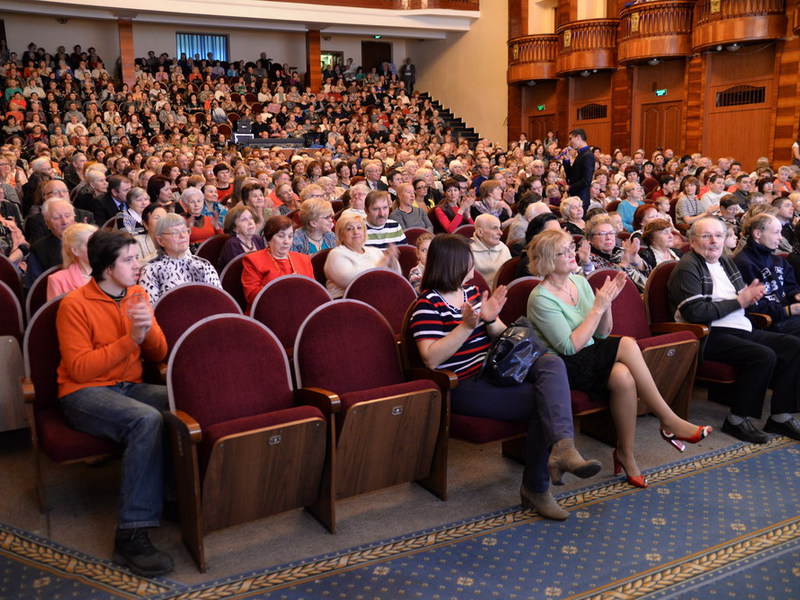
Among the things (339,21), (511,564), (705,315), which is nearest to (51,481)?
(511,564)

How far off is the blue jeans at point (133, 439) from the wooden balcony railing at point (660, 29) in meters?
11.8

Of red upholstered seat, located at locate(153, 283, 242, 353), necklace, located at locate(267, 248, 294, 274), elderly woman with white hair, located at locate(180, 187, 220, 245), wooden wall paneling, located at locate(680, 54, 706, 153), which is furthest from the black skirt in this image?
wooden wall paneling, located at locate(680, 54, 706, 153)

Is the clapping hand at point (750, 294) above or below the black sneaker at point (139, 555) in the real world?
above

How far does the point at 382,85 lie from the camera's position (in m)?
17.8

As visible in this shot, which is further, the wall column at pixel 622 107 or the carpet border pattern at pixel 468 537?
the wall column at pixel 622 107

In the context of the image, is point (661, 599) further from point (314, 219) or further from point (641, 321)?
point (314, 219)

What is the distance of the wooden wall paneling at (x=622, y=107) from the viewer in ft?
44.5

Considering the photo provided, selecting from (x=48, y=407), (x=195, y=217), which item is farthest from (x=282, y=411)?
(x=195, y=217)

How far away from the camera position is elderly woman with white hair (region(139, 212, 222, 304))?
3066 millimetres

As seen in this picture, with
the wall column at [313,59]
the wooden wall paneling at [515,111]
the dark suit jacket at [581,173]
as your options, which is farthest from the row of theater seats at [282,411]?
the wall column at [313,59]

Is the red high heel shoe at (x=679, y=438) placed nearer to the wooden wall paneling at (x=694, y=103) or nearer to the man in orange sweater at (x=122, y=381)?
the man in orange sweater at (x=122, y=381)

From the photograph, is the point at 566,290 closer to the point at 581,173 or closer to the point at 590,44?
the point at 581,173

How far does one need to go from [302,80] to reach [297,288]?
1545 cm

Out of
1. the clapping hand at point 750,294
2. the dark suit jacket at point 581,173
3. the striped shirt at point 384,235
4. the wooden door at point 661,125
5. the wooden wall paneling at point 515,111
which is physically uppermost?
the wooden wall paneling at point 515,111
